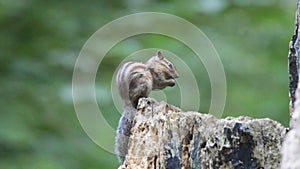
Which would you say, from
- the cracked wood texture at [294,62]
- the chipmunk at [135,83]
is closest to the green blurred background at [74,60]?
the chipmunk at [135,83]

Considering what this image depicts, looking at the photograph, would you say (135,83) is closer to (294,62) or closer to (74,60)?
(294,62)

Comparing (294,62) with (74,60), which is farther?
(74,60)

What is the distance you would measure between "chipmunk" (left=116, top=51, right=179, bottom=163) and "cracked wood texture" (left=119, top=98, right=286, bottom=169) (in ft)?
0.08

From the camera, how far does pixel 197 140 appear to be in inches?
50.3

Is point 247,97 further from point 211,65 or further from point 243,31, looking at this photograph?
point 211,65

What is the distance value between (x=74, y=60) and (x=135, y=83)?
1.94 metres

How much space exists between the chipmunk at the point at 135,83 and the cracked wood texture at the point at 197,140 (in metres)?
0.03

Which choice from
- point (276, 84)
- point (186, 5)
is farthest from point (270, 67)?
point (186, 5)

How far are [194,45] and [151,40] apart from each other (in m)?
0.25

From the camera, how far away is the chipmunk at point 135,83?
1.35 meters

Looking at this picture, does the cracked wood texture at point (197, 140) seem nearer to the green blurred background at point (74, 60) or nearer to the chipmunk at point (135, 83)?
the chipmunk at point (135, 83)

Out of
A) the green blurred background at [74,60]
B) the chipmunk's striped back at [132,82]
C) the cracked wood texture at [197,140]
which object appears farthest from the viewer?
the green blurred background at [74,60]

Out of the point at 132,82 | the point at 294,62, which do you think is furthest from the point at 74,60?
the point at 294,62

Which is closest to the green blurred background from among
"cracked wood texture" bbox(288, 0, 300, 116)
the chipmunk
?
the chipmunk
